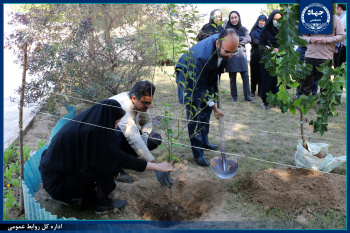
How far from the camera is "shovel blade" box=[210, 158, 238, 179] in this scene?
372 cm

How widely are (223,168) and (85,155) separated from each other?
161 centimetres

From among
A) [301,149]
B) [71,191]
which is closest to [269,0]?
[301,149]

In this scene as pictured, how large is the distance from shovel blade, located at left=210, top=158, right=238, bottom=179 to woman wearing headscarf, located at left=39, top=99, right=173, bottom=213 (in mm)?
965

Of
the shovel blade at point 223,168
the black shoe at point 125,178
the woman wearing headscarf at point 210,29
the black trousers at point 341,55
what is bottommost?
the black shoe at point 125,178

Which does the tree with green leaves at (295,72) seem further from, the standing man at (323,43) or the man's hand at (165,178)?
the standing man at (323,43)

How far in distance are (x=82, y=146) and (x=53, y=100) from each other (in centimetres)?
256

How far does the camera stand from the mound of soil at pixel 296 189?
3188mm

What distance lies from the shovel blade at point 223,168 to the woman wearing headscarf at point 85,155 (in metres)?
0.96

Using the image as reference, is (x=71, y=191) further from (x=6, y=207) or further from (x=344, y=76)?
(x=344, y=76)

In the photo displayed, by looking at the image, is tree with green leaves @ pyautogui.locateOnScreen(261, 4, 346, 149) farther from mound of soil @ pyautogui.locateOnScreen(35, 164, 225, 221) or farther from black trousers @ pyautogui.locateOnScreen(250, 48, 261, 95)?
black trousers @ pyautogui.locateOnScreen(250, 48, 261, 95)

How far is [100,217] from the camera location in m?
3.07

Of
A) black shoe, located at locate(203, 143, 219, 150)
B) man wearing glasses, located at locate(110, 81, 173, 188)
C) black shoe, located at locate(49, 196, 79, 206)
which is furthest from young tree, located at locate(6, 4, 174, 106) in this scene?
black shoe, located at locate(49, 196, 79, 206)

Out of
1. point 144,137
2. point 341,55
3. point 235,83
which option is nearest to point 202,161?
point 144,137

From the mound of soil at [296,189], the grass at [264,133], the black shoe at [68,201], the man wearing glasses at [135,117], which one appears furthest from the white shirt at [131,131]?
the mound of soil at [296,189]
